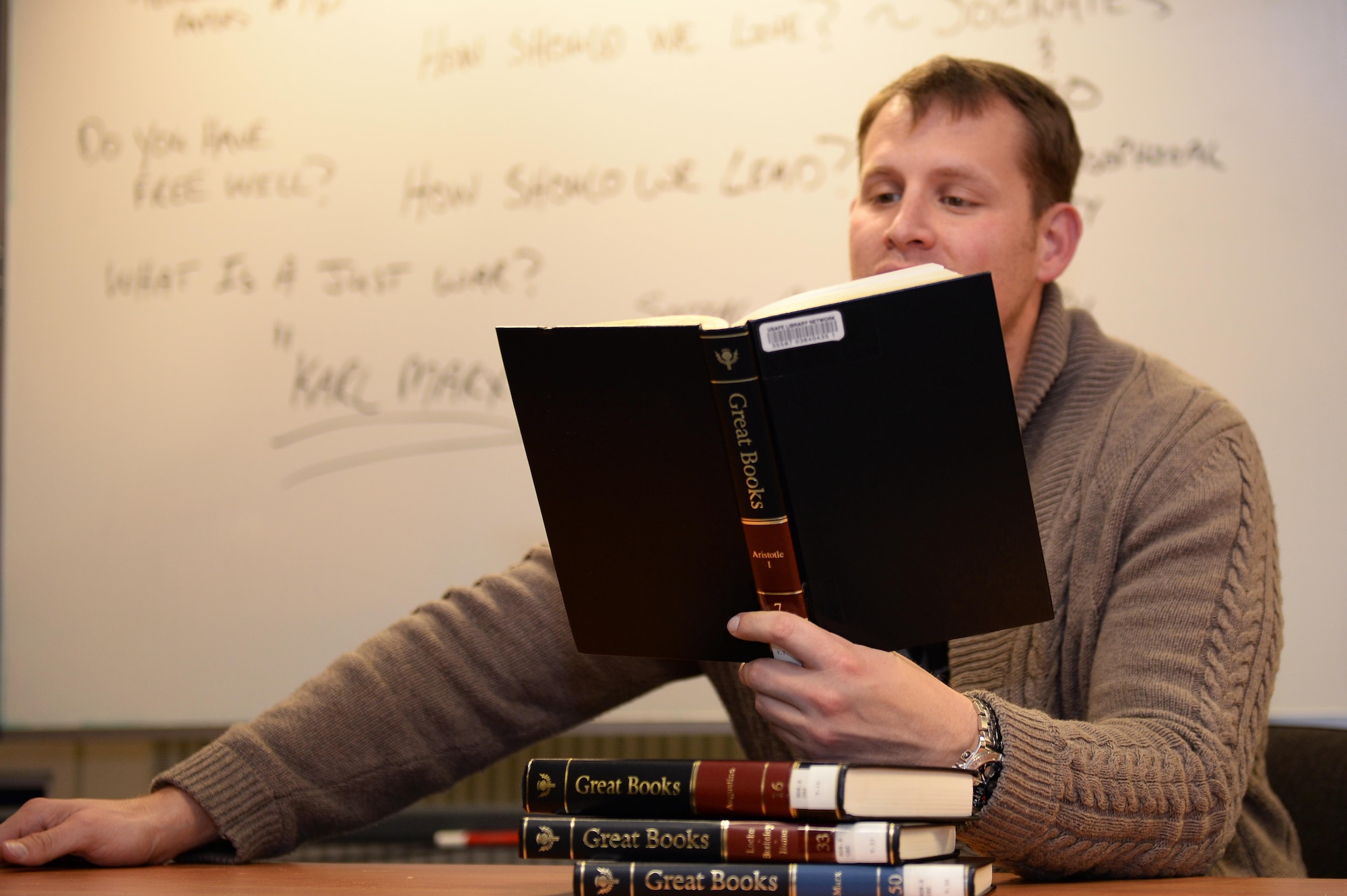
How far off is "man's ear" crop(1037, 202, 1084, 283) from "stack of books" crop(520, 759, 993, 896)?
667 millimetres

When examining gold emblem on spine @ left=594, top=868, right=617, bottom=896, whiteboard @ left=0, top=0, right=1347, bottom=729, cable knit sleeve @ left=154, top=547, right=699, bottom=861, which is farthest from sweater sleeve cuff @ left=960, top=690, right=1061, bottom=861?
whiteboard @ left=0, top=0, right=1347, bottom=729

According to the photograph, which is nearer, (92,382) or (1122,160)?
(1122,160)

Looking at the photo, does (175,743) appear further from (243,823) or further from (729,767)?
(729,767)

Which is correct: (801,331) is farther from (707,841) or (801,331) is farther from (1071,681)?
(1071,681)

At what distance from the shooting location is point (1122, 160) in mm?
1538

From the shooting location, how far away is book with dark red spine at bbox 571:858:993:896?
1.87 feet

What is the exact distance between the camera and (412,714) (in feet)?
3.33

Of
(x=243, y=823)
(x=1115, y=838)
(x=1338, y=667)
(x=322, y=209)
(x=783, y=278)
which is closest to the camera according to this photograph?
(x=1115, y=838)

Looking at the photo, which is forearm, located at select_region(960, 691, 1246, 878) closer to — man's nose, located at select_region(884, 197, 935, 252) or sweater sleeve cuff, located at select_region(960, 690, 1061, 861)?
sweater sleeve cuff, located at select_region(960, 690, 1061, 861)

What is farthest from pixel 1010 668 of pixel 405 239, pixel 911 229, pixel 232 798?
pixel 405 239

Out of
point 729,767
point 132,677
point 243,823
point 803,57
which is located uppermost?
point 803,57

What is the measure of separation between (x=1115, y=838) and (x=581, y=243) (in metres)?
1.16

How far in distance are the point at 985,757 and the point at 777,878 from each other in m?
0.16

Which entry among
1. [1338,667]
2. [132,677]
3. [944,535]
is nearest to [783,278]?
[1338,667]
